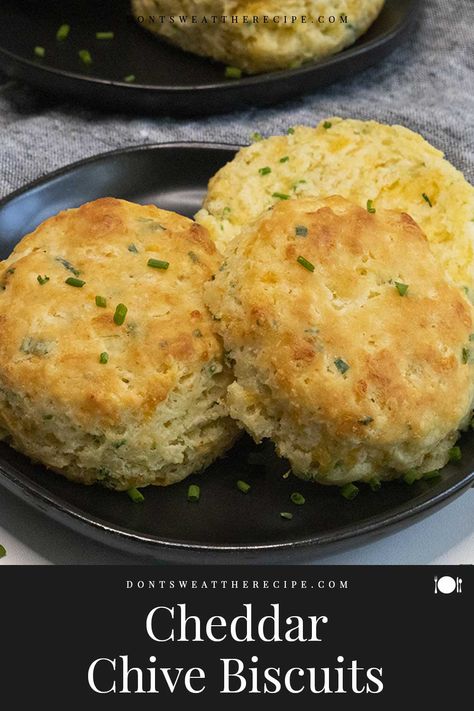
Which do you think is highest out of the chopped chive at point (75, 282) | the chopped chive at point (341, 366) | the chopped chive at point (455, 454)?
the chopped chive at point (75, 282)

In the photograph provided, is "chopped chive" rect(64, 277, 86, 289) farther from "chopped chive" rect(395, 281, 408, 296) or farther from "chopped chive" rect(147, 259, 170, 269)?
"chopped chive" rect(395, 281, 408, 296)

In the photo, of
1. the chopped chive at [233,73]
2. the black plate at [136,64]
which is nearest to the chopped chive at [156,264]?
the black plate at [136,64]

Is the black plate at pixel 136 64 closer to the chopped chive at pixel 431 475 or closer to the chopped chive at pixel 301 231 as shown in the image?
the chopped chive at pixel 301 231

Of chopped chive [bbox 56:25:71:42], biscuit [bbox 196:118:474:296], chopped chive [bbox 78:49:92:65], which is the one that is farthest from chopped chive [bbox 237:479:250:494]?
chopped chive [bbox 56:25:71:42]

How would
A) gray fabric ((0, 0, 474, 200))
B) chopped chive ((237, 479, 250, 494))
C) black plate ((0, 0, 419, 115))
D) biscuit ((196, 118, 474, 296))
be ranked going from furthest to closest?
1. black plate ((0, 0, 419, 115))
2. gray fabric ((0, 0, 474, 200))
3. biscuit ((196, 118, 474, 296))
4. chopped chive ((237, 479, 250, 494))

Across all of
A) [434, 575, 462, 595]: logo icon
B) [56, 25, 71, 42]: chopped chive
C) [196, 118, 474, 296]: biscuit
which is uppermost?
[56, 25, 71, 42]: chopped chive
